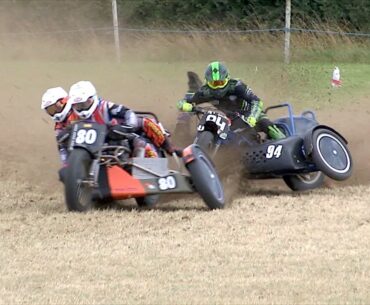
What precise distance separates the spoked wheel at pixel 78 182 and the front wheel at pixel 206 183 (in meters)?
1.08

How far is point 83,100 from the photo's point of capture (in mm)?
9469

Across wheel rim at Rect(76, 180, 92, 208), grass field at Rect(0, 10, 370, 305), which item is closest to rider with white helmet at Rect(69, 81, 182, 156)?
grass field at Rect(0, 10, 370, 305)

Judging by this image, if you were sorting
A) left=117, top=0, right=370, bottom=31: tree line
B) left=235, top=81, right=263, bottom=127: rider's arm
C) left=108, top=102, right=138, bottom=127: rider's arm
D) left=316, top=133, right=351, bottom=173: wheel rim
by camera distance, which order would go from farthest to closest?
left=117, top=0, right=370, bottom=31: tree line, left=235, top=81, right=263, bottom=127: rider's arm, left=316, top=133, right=351, bottom=173: wheel rim, left=108, top=102, right=138, bottom=127: rider's arm

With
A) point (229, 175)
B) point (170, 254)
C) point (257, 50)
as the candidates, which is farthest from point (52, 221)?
point (257, 50)

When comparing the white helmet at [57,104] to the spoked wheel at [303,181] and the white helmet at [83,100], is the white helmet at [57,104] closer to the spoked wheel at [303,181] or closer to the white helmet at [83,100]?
the white helmet at [83,100]

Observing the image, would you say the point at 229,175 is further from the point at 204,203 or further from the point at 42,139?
the point at 42,139

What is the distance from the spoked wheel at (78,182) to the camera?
28.5 feet

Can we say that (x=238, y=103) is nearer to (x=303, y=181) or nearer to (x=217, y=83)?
(x=217, y=83)

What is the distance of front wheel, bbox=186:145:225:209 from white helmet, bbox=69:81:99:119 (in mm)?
1253

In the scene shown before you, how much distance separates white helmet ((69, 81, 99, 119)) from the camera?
31.1 ft

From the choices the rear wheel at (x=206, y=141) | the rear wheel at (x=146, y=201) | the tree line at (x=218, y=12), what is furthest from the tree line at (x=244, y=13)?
the rear wheel at (x=146, y=201)

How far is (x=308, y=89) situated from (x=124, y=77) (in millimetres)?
4298

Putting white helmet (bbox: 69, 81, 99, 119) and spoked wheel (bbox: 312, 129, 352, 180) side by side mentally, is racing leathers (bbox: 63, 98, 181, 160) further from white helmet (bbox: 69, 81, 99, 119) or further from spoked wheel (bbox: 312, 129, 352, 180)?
spoked wheel (bbox: 312, 129, 352, 180)

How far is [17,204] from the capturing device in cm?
988
